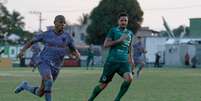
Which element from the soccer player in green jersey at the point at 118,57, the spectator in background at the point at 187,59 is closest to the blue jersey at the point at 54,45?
the soccer player in green jersey at the point at 118,57

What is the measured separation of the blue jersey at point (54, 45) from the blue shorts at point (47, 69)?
1.8 inches

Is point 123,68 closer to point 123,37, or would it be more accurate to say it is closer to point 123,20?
point 123,37

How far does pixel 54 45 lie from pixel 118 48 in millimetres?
1685

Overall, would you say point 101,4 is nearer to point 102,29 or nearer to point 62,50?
point 102,29

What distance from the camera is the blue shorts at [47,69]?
15.1 m

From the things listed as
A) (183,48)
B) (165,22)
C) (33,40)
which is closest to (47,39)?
(33,40)

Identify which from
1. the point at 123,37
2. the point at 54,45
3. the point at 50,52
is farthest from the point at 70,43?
the point at 123,37

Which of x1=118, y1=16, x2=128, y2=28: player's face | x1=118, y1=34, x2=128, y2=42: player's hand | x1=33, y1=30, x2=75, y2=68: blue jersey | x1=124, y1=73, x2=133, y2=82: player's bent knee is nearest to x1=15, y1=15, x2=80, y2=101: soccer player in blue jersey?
x1=33, y1=30, x2=75, y2=68: blue jersey

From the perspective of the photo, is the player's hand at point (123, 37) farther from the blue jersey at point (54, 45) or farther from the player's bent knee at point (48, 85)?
the player's bent knee at point (48, 85)

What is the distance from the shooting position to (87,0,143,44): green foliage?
344ft

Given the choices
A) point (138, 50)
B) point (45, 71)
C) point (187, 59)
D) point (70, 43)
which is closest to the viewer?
point (45, 71)

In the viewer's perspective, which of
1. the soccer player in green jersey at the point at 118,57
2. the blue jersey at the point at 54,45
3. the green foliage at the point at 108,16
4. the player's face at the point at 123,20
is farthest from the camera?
the green foliage at the point at 108,16

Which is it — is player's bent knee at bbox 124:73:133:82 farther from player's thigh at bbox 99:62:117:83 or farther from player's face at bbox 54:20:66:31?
player's face at bbox 54:20:66:31

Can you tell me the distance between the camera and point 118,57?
16.3 meters
